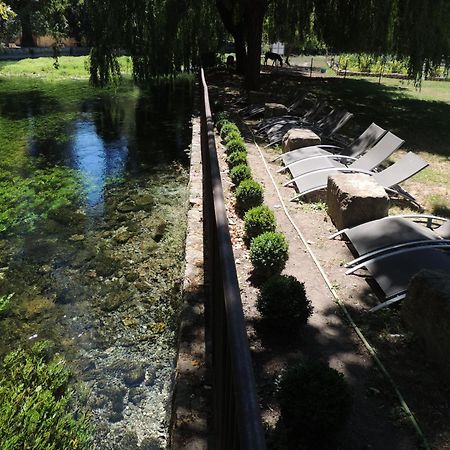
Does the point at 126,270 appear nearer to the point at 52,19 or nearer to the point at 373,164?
the point at 373,164

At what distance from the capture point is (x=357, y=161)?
910 centimetres

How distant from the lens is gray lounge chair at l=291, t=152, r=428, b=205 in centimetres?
755

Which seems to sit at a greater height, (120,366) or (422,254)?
(422,254)

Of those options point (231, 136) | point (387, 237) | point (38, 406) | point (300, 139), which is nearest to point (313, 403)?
point (38, 406)

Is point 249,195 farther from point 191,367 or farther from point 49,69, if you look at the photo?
point 49,69

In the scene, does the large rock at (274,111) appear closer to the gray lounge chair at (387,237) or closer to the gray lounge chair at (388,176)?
the gray lounge chair at (388,176)

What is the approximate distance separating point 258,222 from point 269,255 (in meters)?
0.88

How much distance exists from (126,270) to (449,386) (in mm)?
4529

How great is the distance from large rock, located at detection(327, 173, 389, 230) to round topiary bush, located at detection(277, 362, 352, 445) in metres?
3.49

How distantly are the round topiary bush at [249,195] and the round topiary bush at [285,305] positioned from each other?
291 cm

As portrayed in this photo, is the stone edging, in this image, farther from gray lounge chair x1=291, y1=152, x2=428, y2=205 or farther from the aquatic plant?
the aquatic plant

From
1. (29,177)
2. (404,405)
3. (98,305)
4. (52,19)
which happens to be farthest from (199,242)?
(52,19)

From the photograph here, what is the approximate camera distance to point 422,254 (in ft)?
17.3

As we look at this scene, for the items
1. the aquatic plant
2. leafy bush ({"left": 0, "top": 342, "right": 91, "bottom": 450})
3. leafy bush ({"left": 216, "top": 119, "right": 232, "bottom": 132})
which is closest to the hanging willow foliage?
leafy bush ({"left": 216, "top": 119, "right": 232, "bottom": 132})
